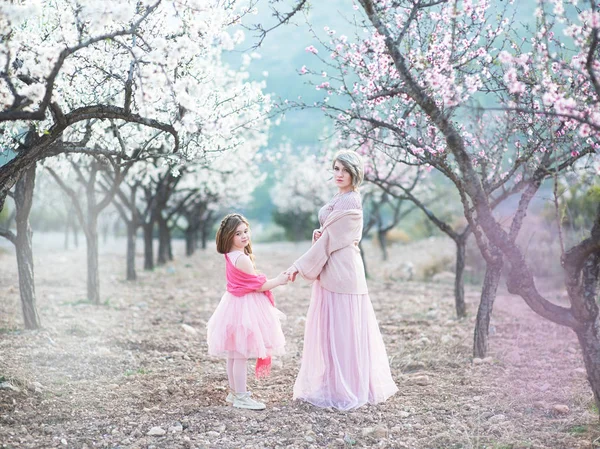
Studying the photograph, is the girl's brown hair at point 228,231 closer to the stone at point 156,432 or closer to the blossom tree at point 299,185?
the stone at point 156,432

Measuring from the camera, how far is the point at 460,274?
9281 mm

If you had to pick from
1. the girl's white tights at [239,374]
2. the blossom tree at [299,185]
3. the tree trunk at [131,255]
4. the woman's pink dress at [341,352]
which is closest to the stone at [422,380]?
the woman's pink dress at [341,352]

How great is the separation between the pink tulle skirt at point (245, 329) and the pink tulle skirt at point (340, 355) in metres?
0.34

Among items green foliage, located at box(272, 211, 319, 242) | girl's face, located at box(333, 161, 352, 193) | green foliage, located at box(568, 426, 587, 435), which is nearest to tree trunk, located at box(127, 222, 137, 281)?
girl's face, located at box(333, 161, 352, 193)

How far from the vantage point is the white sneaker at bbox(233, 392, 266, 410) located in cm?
508

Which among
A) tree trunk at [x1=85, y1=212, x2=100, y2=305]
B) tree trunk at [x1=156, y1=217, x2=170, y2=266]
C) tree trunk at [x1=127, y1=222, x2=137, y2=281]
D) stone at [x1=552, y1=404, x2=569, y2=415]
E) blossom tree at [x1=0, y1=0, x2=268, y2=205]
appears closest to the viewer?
blossom tree at [x1=0, y1=0, x2=268, y2=205]

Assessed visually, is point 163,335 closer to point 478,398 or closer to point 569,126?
point 478,398

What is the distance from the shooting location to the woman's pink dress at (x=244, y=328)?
5055 millimetres

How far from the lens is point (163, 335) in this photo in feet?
27.7

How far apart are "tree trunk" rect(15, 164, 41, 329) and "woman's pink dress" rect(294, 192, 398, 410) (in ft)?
13.7

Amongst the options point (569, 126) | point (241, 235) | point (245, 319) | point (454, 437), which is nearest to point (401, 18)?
point (569, 126)

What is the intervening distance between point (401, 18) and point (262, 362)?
3.60m

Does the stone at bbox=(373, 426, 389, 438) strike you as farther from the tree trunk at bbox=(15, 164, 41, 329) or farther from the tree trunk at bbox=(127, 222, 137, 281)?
the tree trunk at bbox=(127, 222, 137, 281)

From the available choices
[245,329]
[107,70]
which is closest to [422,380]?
[245,329]
